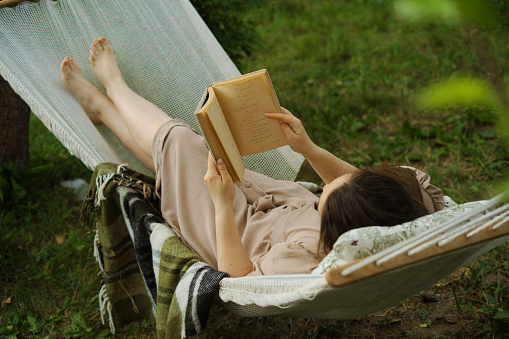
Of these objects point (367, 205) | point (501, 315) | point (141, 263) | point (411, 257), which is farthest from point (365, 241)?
point (501, 315)

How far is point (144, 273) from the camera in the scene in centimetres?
168

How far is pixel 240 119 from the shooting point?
5.05ft

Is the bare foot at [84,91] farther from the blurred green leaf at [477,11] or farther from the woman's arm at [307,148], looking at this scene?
the blurred green leaf at [477,11]

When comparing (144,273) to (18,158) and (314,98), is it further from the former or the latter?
(314,98)

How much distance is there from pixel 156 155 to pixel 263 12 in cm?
329

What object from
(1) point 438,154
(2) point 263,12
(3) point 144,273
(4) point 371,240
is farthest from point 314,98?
(4) point 371,240

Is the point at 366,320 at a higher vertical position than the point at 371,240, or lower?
lower

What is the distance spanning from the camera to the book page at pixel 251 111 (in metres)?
1.49

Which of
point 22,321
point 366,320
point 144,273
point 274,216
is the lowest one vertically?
point 366,320

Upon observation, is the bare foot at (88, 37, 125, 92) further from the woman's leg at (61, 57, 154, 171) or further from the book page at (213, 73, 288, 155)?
the book page at (213, 73, 288, 155)

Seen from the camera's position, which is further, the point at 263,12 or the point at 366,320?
the point at 263,12

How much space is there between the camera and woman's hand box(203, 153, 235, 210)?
147 cm

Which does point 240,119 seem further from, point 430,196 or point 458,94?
point 458,94

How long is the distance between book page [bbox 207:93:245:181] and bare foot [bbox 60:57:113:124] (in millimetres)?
793
